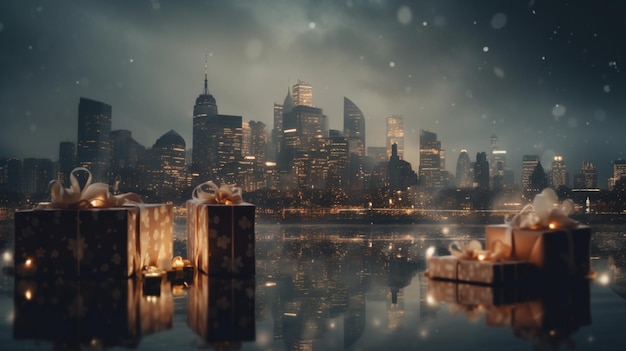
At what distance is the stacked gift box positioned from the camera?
33.7 ft

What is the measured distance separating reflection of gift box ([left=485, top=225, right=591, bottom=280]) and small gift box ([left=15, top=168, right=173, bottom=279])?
6.80m

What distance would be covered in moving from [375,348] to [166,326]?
8.42 feet

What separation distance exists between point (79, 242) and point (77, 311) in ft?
12.1

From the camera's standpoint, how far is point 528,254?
1075 centimetres

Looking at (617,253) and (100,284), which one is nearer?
(100,284)

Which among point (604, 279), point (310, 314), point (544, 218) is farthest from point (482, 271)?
point (310, 314)

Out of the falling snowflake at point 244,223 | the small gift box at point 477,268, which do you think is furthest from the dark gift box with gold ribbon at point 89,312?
the small gift box at point 477,268

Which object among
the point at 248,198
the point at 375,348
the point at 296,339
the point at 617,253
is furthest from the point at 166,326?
the point at 248,198

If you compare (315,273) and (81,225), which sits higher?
(81,225)

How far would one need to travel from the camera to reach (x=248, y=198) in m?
141

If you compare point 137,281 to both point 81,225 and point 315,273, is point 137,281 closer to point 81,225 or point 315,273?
point 81,225

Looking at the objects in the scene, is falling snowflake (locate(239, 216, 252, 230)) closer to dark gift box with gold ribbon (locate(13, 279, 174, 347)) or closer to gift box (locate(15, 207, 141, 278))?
dark gift box with gold ribbon (locate(13, 279, 174, 347))

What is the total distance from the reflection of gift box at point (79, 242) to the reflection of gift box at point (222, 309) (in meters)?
1.58

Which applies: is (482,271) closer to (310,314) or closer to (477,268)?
(477,268)
